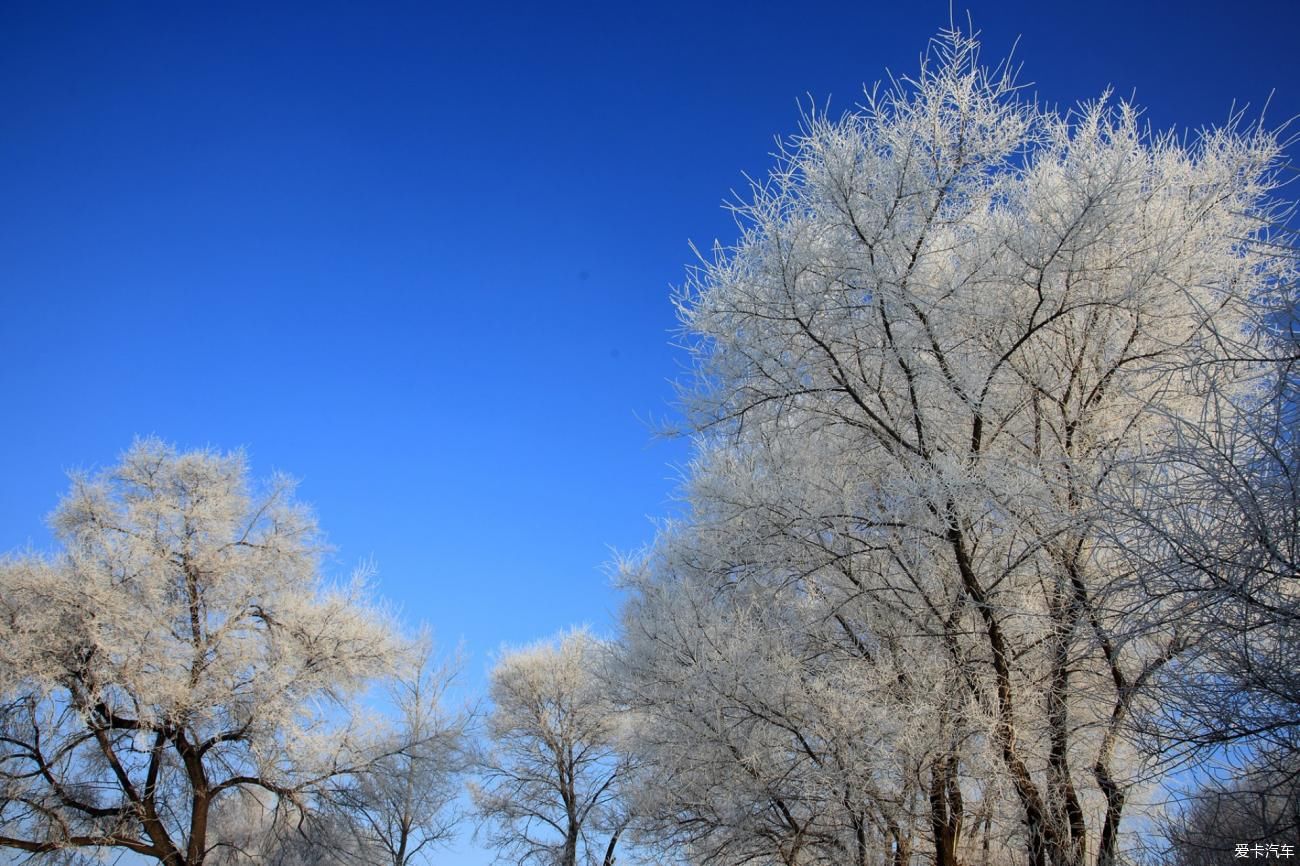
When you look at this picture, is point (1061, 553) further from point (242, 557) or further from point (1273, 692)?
point (242, 557)

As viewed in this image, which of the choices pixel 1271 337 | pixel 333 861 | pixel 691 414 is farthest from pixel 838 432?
pixel 333 861

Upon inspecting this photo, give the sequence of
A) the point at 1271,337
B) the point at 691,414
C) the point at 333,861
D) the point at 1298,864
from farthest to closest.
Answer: the point at 333,861 < the point at 691,414 < the point at 1298,864 < the point at 1271,337

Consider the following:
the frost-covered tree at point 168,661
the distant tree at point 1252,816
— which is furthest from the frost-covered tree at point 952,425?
the frost-covered tree at point 168,661

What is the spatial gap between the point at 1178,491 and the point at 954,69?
4312 mm

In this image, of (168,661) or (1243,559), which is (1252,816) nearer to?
(1243,559)

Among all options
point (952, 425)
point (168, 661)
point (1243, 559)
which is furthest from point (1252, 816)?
point (168, 661)

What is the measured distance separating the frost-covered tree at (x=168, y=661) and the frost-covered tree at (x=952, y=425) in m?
8.40

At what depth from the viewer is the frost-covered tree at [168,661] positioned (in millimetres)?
13461

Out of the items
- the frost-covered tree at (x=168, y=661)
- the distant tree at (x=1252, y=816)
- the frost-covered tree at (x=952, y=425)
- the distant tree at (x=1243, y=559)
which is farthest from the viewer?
the frost-covered tree at (x=168, y=661)

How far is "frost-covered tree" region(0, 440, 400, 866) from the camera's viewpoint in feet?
44.2

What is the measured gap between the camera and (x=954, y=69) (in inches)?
280

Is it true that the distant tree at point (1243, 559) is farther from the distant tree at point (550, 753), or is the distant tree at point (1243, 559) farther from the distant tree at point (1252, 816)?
the distant tree at point (550, 753)

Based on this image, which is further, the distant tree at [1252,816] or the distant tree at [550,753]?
the distant tree at [550,753]

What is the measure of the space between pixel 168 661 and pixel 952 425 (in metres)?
12.3
